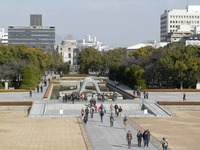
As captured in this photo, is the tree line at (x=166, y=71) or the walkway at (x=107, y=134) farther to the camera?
the tree line at (x=166, y=71)

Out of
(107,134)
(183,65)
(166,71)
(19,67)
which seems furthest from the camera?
(19,67)

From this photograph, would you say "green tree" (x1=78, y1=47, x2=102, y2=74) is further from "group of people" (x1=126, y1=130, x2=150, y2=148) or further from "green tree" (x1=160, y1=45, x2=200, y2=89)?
"group of people" (x1=126, y1=130, x2=150, y2=148)

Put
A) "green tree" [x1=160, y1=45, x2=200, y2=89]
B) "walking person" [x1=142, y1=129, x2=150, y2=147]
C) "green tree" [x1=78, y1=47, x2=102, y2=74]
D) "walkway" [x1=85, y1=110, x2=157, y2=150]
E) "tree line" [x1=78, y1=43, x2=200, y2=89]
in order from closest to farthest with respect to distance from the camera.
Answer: "walking person" [x1=142, y1=129, x2=150, y2=147], "walkway" [x1=85, y1=110, x2=157, y2=150], "green tree" [x1=160, y1=45, x2=200, y2=89], "tree line" [x1=78, y1=43, x2=200, y2=89], "green tree" [x1=78, y1=47, x2=102, y2=74]

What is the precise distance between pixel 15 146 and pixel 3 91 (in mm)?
Answer: 38140

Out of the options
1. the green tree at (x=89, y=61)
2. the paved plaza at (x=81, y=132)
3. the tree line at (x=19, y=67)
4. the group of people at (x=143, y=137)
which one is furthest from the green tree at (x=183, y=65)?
the green tree at (x=89, y=61)

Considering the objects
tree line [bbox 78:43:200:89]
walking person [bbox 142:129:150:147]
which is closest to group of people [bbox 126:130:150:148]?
walking person [bbox 142:129:150:147]

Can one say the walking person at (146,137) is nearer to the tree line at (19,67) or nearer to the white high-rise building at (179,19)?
the tree line at (19,67)

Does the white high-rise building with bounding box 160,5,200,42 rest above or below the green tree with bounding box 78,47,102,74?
above

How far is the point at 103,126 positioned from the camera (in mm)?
35562

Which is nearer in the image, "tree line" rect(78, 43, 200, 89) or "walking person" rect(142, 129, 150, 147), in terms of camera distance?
"walking person" rect(142, 129, 150, 147)

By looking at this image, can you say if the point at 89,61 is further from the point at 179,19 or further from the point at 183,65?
the point at 183,65

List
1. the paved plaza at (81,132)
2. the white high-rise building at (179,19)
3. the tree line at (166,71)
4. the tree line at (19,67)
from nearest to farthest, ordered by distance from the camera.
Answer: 1. the paved plaza at (81,132)
2. the tree line at (166,71)
3. the tree line at (19,67)
4. the white high-rise building at (179,19)

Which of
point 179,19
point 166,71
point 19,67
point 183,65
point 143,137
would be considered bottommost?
point 143,137

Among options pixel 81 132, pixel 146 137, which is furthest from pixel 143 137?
pixel 81 132
